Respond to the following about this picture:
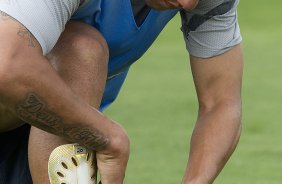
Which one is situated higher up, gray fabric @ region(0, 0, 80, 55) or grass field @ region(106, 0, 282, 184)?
gray fabric @ region(0, 0, 80, 55)

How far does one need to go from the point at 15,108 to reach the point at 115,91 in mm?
1419

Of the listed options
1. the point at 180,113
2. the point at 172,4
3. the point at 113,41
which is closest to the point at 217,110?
the point at 113,41

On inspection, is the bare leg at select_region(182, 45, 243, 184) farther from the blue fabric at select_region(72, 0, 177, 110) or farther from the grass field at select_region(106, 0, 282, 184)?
the grass field at select_region(106, 0, 282, 184)

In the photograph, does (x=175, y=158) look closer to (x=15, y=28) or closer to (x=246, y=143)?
(x=246, y=143)

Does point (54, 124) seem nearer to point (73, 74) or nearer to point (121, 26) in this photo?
point (73, 74)

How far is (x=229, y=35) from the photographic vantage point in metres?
4.68

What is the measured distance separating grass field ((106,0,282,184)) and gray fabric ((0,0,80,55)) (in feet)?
8.48

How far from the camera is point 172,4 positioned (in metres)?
4.17

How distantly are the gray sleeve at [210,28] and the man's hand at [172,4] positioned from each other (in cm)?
36

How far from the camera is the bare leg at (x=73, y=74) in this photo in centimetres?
399

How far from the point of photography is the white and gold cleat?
394 cm

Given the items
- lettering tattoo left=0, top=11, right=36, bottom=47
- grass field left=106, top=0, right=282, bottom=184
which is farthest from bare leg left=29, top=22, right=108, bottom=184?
grass field left=106, top=0, right=282, bottom=184

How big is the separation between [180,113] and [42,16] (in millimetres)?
4309

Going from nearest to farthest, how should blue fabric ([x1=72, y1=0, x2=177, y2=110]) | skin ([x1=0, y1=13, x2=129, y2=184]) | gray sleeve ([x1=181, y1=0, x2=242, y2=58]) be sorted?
1. skin ([x1=0, y1=13, x2=129, y2=184])
2. blue fabric ([x1=72, y1=0, x2=177, y2=110])
3. gray sleeve ([x1=181, y1=0, x2=242, y2=58])
